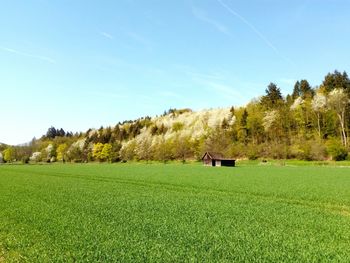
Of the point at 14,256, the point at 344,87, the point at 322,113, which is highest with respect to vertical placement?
the point at 344,87

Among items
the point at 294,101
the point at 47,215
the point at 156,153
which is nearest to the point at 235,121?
the point at 294,101

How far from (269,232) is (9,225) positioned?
43.6 ft

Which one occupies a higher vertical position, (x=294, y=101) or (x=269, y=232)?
(x=294, y=101)

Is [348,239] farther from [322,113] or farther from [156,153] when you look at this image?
[156,153]

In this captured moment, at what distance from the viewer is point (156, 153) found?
168000 mm

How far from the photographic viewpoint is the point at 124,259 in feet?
40.0

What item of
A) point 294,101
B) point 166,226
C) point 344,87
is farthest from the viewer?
point 294,101

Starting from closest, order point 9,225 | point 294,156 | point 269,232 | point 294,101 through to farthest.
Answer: point 269,232
point 9,225
point 294,156
point 294,101

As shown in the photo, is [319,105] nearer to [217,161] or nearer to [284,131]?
[284,131]

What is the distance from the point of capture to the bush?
4200 inches

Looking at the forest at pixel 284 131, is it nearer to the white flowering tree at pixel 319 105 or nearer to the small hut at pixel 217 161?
the white flowering tree at pixel 319 105

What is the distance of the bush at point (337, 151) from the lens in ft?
350

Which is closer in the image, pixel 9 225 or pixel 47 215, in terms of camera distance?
pixel 9 225

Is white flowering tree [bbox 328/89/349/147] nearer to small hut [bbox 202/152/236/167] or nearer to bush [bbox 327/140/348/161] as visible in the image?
bush [bbox 327/140/348/161]
